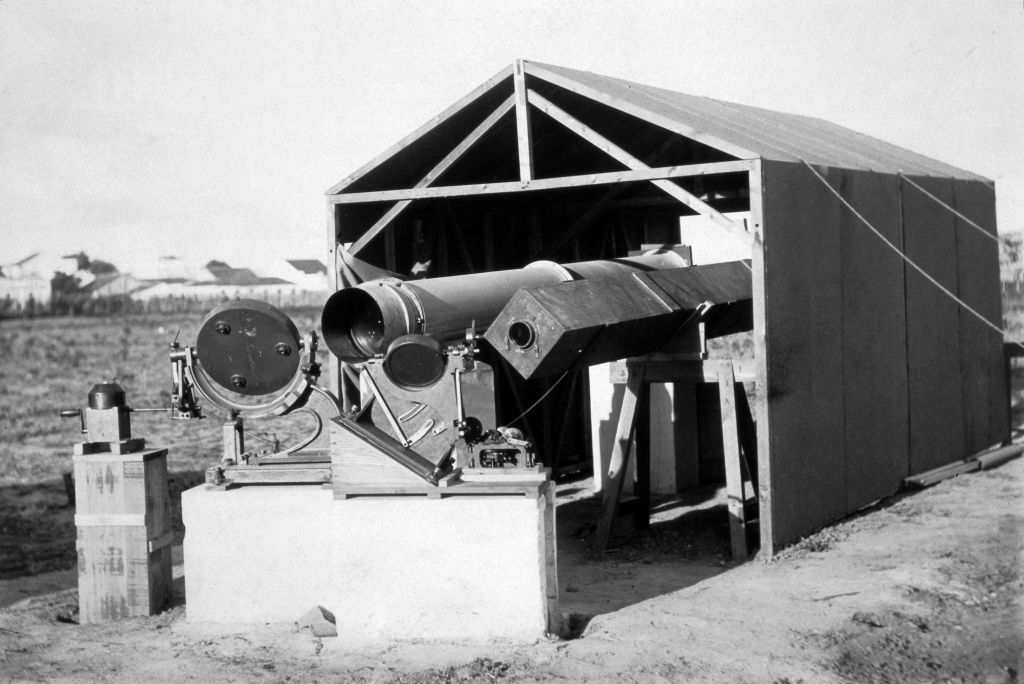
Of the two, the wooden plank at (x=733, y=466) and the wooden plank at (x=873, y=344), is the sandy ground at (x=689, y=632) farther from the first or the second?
the wooden plank at (x=873, y=344)

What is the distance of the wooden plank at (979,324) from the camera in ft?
48.8

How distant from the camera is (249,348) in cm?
901

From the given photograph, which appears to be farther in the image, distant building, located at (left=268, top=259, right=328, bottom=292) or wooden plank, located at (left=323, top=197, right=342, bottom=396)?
distant building, located at (left=268, top=259, right=328, bottom=292)

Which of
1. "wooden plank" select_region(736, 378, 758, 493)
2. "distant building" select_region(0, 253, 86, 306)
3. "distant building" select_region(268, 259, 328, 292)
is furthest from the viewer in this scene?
"distant building" select_region(268, 259, 328, 292)

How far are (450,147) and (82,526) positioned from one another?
570 cm

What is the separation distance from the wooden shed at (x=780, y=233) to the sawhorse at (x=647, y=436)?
1.15 ft

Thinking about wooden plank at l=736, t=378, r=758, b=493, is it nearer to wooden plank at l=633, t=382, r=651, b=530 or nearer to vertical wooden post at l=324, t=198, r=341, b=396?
Result: wooden plank at l=633, t=382, r=651, b=530

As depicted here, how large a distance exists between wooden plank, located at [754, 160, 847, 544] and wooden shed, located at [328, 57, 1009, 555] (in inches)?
0.8

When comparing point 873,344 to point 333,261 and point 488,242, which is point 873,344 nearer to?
point 488,242

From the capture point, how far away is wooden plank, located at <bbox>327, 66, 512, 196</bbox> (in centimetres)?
1157

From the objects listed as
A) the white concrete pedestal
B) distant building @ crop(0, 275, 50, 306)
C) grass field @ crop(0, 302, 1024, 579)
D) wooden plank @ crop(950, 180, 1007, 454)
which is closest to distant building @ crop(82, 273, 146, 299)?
distant building @ crop(0, 275, 50, 306)

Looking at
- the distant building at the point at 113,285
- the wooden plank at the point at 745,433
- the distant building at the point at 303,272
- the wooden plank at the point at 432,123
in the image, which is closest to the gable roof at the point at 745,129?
the wooden plank at the point at 432,123

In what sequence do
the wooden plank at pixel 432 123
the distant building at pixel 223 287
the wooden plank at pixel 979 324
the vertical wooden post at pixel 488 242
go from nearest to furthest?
1. the wooden plank at pixel 432 123
2. the vertical wooden post at pixel 488 242
3. the wooden plank at pixel 979 324
4. the distant building at pixel 223 287

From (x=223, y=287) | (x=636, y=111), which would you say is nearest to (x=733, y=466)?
(x=636, y=111)
